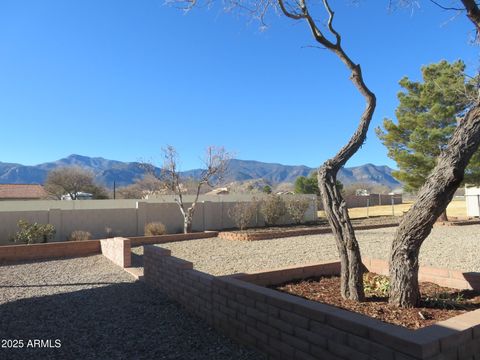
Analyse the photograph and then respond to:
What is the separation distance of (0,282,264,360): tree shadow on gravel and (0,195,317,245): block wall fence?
9.26 meters

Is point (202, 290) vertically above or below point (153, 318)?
above

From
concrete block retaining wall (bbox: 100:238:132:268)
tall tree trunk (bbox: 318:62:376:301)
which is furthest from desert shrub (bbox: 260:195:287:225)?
tall tree trunk (bbox: 318:62:376:301)

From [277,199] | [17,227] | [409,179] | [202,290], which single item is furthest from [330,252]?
[409,179]

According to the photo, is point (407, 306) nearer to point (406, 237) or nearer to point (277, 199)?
point (406, 237)

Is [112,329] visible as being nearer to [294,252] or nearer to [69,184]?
[294,252]

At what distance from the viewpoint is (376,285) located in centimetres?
535

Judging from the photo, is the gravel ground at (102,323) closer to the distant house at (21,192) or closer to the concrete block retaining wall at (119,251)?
the concrete block retaining wall at (119,251)

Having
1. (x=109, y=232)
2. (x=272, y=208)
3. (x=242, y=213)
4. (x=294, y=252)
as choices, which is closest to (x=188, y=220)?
(x=242, y=213)

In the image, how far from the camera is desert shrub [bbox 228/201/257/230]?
18.9 metres

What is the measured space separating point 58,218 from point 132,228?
122 inches

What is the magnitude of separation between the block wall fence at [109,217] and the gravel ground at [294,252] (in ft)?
12.7

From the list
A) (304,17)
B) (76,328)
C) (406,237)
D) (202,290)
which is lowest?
(76,328)

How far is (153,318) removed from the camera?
5359 mm

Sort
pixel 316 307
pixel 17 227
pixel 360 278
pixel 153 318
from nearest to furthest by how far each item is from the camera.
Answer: pixel 316 307 < pixel 360 278 < pixel 153 318 < pixel 17 227
